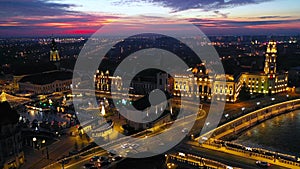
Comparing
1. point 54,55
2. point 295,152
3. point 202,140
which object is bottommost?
point 295,152

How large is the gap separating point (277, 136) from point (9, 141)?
18636 mm

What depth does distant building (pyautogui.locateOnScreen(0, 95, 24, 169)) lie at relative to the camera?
616 inches

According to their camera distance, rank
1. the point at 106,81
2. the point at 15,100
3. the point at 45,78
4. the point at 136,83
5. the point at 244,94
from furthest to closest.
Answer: the point at 45,78
the point at 106,81
the point at 136,83
the point at 244,94
the point at 15,100

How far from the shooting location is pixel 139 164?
16.2m

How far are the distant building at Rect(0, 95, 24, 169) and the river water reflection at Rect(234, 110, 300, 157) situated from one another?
48.8ft

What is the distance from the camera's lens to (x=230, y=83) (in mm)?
32312

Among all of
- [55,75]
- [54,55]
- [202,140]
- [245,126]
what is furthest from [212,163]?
[54,55]

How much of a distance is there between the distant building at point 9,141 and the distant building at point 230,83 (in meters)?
21.9

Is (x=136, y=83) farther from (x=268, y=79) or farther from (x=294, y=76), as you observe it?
(x=294, y=76)

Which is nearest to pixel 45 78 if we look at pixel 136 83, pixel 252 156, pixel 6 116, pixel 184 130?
pixel 136 83

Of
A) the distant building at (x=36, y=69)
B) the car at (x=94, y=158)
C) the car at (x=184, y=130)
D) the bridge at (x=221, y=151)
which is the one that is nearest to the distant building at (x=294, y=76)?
the bridge at (x=221, y=151)

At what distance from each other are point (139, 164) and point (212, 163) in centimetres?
390

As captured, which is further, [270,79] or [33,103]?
[270,79]

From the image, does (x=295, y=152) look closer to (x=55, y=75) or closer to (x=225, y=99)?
(x=225, y=99)
